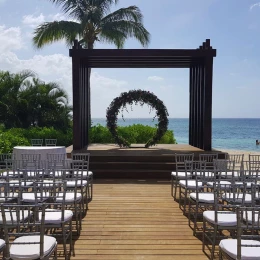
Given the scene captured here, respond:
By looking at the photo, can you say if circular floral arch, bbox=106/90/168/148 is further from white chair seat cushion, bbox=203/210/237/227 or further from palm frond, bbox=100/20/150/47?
white chair seat cushion, bbox=203/210/237/227

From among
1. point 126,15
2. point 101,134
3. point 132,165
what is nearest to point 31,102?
point 101,134

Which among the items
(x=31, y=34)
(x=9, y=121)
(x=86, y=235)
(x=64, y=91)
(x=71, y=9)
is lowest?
(x=86, y=235)

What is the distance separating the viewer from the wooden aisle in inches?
144

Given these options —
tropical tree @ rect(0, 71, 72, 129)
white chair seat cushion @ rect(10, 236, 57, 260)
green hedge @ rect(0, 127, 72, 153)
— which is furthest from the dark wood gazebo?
white chair seat cushion @ rect(10, 236, 57, 260)

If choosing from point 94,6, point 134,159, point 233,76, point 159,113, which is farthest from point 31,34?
point 233,76

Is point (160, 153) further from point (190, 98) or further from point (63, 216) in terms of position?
point (63, 216)

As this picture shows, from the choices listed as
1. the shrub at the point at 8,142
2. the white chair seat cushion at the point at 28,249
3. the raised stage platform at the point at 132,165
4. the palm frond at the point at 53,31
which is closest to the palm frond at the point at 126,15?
the palm frond at the point at 53,31

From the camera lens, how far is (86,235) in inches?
166

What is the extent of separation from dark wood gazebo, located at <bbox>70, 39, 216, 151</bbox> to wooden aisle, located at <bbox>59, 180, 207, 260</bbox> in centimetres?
339

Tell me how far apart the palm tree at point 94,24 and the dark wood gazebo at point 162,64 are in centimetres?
437

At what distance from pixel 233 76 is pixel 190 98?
2908 cm

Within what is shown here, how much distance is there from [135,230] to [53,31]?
38.7 ft

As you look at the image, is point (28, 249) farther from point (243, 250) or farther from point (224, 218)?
point (224, 218)

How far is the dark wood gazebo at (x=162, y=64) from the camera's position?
9.29 metres
